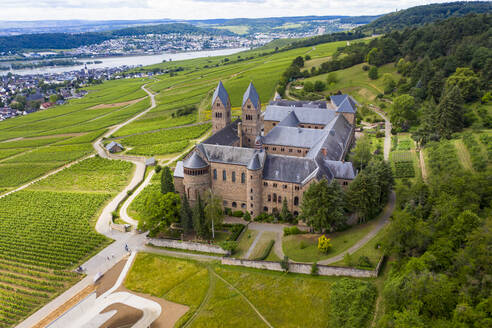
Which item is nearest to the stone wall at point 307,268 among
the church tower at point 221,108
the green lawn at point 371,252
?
the green lawn at point 371,252

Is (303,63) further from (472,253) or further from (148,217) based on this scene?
(472,253)

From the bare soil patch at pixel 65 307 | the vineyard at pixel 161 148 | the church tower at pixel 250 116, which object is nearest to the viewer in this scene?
the bare soil patch at pixel 65 307

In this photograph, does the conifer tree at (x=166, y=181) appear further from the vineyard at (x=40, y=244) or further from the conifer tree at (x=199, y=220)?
the vineyard at (x=40, y=244)

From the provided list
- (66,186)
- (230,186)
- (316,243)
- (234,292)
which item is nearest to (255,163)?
(230,186)

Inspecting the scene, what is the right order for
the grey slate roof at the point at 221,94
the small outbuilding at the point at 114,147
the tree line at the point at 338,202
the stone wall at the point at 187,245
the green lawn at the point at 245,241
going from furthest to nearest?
the small outbuilding at the point at 114,147
the grey slate roof at the point at 221,94
the stone wall at the point at 187,245
the green lawn at the point at 245,241
the tree line at the point at 338,202

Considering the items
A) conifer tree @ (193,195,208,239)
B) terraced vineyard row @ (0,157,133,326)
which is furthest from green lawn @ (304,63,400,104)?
conifer tree @ (193,195,208,239)

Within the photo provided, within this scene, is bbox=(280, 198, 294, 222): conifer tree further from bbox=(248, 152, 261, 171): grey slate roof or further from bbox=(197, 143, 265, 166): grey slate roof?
bbox=(197, 143, 265, 166): grey slate roof
